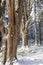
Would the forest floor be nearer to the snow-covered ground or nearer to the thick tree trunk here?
the snow-covered ground

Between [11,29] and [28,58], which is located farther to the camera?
[28,58]

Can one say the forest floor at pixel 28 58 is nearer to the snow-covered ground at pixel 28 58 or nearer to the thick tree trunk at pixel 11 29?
the snow-covered ground at pixel 28 58

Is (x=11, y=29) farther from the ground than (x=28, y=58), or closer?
farther from the ground

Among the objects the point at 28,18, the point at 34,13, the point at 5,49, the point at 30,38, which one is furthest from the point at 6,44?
the point at 30,38

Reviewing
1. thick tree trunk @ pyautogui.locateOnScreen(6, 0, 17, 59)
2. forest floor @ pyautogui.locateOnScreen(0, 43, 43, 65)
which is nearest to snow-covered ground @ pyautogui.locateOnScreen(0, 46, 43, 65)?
forest floor @ pyautogui.locateOnScreen(0, 43, 43, 65)

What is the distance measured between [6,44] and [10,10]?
1224 millimetres

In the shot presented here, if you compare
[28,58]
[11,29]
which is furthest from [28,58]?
[11,29]

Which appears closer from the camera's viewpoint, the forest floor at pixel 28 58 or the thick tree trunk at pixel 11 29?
the thick tree trunk at pixel 11 29

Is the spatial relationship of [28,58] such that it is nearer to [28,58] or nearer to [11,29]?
[28,58]

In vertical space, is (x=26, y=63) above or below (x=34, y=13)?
below

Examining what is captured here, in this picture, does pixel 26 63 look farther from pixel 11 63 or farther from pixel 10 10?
pixel 10 10

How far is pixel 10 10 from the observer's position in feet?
17.2

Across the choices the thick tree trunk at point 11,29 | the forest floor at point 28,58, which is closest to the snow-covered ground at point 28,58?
the forest floor at point 28,58

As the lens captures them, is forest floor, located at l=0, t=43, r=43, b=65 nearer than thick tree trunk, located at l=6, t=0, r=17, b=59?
No
